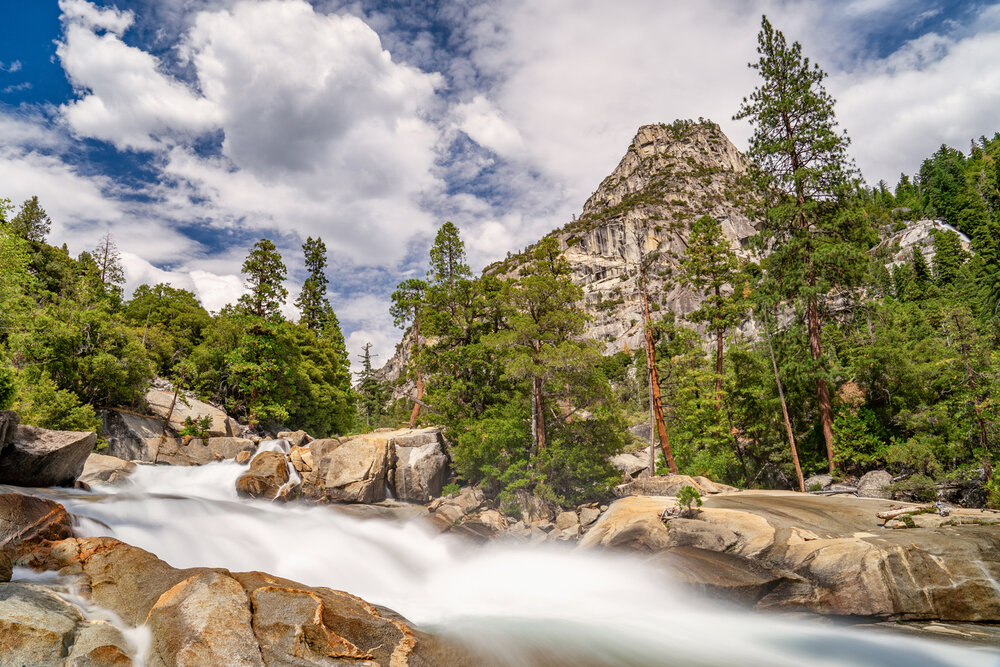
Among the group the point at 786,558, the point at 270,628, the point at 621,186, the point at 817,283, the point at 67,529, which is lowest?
the point at 786,558

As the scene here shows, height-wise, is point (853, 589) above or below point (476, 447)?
below

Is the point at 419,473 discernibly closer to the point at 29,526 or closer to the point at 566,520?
the point at 566,520

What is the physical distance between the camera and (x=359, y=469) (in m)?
22.8

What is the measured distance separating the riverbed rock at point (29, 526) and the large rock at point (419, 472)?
15.3 m

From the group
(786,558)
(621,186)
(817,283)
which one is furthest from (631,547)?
(621,186)

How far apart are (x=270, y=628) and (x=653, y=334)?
72.6 ft

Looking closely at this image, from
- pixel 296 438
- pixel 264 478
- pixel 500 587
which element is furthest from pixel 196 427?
pixel 500 587

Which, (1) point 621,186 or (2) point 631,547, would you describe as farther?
(1) point 621,186

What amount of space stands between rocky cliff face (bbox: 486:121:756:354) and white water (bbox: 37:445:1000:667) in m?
88.7

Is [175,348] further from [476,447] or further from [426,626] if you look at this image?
[426,626]

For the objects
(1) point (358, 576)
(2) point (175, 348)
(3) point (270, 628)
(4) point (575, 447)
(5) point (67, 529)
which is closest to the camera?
(3) point (270, 628)

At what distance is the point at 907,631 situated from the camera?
9.38 m

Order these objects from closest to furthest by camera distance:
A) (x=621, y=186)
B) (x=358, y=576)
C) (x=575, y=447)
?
(x=358, y=576) → (x=575, y=447) → (x=621, y=186)

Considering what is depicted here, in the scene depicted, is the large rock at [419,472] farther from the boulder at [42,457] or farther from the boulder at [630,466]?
the boulder at [42,457]
